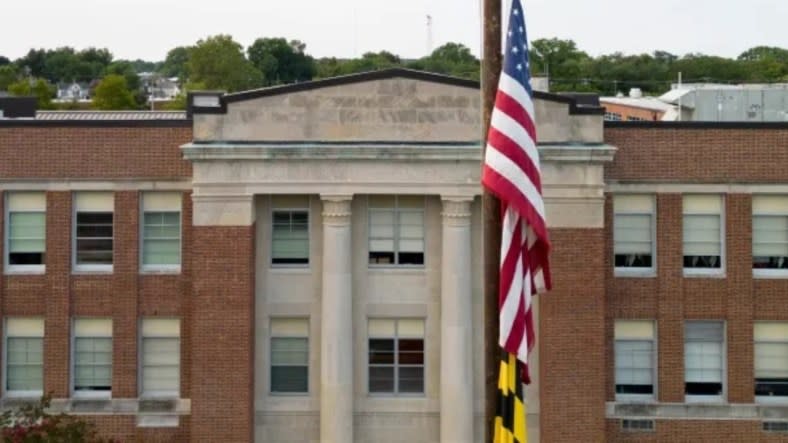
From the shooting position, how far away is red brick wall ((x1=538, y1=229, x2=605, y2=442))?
1172 inches

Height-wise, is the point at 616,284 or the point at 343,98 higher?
the point at 343,98

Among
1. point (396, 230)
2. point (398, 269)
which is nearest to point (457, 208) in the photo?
point (396, 230)

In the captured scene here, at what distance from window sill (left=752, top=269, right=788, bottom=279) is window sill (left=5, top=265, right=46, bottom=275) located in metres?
15.6

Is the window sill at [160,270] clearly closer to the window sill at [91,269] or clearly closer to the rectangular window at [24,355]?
the window sill at [91,269]

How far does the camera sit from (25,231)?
31.1m

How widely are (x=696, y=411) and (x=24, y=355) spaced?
14.7m

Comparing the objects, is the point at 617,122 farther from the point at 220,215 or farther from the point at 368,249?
the point at 220,215

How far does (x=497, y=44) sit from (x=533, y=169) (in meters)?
1.55

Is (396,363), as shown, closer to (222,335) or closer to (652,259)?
(222,335)

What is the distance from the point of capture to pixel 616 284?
31188mm

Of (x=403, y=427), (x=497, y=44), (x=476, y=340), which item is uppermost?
(x=497, y=44)

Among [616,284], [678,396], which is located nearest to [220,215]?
[616,284]

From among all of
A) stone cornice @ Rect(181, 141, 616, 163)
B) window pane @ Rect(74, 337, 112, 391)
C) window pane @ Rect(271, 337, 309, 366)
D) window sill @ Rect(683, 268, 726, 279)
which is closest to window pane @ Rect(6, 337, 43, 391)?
window pane @ Rect(74, 337, 112, 391)

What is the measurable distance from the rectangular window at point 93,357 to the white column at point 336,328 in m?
4.87
